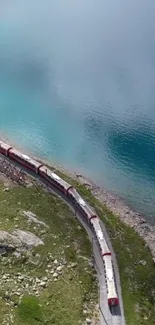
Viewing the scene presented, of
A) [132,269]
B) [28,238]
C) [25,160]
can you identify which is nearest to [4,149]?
[25,160]

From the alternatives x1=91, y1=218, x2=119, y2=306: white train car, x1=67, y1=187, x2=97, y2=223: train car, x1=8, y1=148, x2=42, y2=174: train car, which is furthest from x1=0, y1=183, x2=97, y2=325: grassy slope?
x1=8, y1=148, x2=42, y2=174: train car

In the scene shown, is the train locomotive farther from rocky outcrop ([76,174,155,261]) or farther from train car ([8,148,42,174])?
rocky outcrop ([76,174,155,261])

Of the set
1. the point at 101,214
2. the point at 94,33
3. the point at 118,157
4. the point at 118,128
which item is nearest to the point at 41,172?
the point at 101,214

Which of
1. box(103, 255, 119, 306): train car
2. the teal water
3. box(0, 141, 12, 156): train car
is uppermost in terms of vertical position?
the teal water

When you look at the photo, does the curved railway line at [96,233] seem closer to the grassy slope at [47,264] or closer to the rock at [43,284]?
the grassy slope at [47,264]

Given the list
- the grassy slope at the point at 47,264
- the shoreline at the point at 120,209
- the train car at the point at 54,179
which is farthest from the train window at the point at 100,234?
the train car at the point at 54,179

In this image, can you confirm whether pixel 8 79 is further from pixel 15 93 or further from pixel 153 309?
pixel 153 309

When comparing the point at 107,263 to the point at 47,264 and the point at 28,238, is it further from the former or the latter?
the point at 28,238
